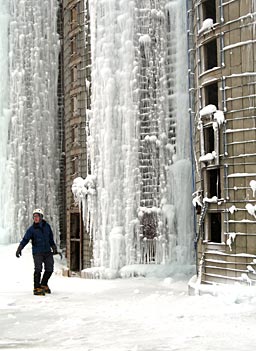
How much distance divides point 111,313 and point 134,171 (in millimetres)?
7870

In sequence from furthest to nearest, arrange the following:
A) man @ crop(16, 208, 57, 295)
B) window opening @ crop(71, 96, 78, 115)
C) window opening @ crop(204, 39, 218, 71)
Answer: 1. window opening @ crop(71, 96, 78, 115)
2. window opening @ crop(204, 39, 218, 71)
3. man @ crop(16, 208, 57, 295)

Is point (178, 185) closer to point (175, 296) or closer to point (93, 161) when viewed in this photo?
point (93, 161)

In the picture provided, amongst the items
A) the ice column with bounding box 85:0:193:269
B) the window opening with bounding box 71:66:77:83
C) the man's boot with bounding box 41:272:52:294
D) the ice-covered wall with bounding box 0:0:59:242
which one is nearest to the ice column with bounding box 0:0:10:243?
the ice-covered wall with bounding box 0:0:59:242

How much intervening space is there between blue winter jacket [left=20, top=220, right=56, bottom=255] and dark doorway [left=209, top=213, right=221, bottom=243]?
11.7 ft

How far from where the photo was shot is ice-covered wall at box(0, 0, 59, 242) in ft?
82.3

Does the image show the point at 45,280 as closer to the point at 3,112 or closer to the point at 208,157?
the point at 208,157

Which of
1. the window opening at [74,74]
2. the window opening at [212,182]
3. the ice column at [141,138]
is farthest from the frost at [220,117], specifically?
the window opening at [74,74]

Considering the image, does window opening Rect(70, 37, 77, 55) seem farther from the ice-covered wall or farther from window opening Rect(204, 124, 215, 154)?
window opening Rect(204, 124, 215, 154)

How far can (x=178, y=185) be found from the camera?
17.7 meters

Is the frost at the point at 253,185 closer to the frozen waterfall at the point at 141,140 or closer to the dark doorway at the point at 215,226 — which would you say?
the dark doorway at the point at 215,226

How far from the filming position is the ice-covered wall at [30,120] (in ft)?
82.3

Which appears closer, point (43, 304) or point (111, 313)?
point (111, 313)

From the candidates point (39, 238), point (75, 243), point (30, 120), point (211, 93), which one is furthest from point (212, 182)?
point (30, 120)

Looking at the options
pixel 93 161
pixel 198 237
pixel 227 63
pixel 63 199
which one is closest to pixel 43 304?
pixel 198 237
